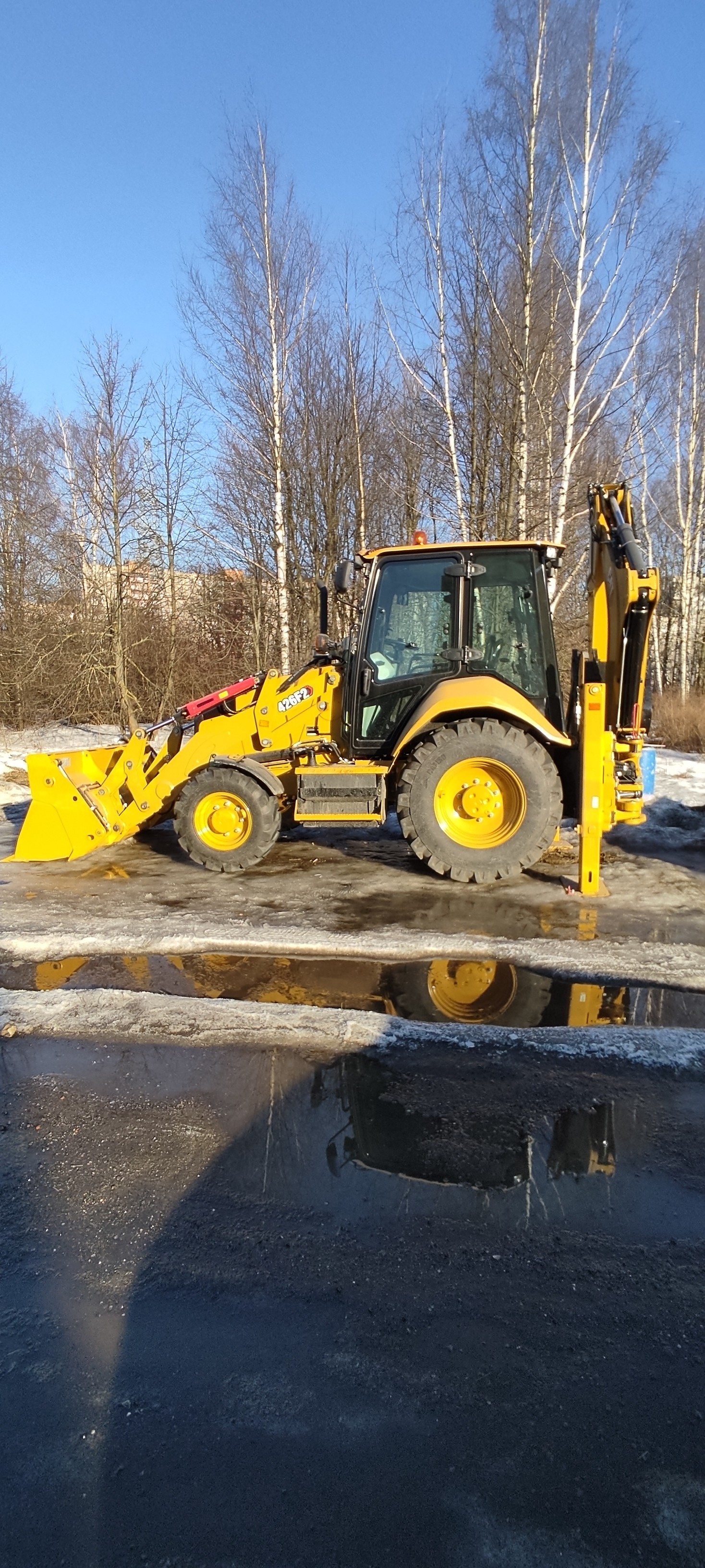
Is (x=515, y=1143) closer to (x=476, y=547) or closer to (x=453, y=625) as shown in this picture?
(x=453, y=625)

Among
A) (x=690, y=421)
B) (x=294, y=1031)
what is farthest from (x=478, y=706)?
(x=690, y=421)

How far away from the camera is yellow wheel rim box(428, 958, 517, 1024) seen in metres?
4.39

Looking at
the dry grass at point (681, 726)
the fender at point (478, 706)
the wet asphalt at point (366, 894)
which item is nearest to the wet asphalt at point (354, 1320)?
the wet asphalt at point (366, 894)

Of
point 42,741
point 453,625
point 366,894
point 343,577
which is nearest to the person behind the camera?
point 343,577

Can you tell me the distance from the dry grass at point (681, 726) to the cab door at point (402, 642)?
9369mm

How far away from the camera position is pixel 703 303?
2170 centimetres

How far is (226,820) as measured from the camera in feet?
24.2

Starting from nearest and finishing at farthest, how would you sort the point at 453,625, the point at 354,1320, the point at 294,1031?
1. the point at 354,1320
2. the point at 294,1031
3. the point at 453,625

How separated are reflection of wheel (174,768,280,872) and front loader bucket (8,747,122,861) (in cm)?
75

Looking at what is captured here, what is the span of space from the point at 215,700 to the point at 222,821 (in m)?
1.22

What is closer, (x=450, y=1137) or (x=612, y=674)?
(x=450, y=1137)

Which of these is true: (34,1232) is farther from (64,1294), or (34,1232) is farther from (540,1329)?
(540,1329)

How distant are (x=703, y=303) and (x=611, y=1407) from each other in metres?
25.3

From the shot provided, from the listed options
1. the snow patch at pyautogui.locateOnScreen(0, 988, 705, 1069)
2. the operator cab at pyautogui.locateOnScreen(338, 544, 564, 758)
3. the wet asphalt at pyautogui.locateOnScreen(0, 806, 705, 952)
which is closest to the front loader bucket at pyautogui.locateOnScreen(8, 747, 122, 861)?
the wet asphalt at pyautogui.locateOnScreen(0, 806, 705, 952)
